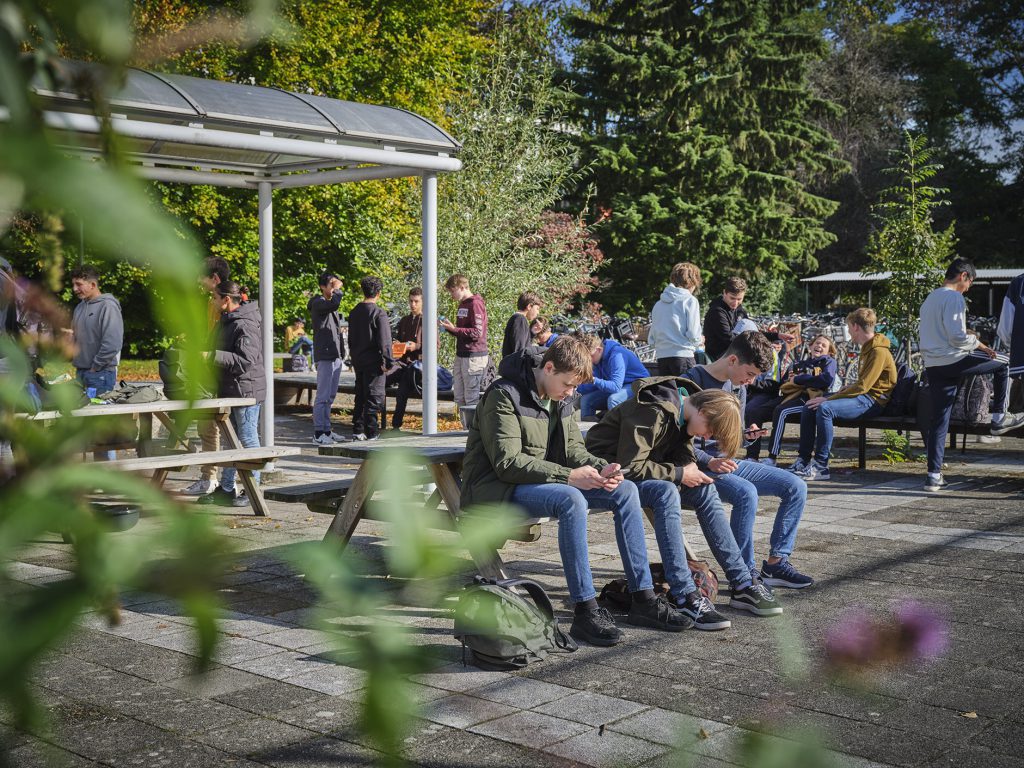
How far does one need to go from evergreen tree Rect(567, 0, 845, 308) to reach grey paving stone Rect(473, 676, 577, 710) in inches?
1237

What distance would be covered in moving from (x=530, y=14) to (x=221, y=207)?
12.5m

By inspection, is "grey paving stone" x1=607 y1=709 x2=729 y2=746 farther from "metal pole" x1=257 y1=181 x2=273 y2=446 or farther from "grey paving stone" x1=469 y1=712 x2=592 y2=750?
"metal pole" x1=257 y1=181 x2=273 y2=446

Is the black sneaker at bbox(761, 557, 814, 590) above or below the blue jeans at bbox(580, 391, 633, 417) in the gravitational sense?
below

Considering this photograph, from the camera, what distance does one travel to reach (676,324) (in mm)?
10133

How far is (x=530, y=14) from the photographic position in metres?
32.9

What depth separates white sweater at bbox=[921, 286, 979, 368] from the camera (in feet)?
31.1

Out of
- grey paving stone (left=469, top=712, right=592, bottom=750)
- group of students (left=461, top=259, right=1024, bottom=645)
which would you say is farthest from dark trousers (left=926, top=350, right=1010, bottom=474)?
grey paving stone (left=469, top=712, right=592, bottom=750)

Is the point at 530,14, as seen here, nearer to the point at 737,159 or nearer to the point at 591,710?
the point at 737,159

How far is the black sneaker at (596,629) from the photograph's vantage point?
504 cm

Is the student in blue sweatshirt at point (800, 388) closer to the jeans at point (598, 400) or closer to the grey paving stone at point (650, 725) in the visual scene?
the jeans at point (598, 400)

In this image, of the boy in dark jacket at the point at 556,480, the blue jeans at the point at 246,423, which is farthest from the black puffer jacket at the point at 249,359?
the boy in dark jacket at the point at 556,480

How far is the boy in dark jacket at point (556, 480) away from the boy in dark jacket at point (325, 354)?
7.15 m

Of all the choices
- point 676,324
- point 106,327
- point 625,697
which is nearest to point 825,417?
point 676,324

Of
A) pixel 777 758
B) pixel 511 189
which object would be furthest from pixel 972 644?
pixel 511 189
